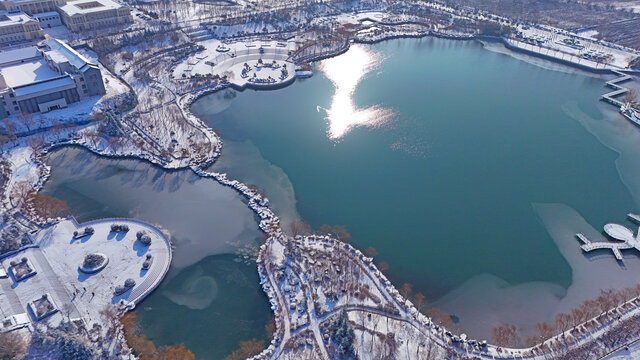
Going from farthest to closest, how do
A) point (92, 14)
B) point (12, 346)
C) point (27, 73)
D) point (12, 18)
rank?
point (92, 14) → point (12, 18) → point (27, 73) → point (12, 346)

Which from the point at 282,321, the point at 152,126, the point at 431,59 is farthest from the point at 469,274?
the point at 431,59

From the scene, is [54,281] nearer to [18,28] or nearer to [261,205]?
[261,205]

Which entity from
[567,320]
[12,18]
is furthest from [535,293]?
[12,18]

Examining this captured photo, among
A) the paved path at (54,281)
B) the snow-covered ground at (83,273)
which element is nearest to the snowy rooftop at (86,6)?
the snow-covered ground at (83,273)

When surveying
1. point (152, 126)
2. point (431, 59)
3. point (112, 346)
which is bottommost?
point (112, 346)

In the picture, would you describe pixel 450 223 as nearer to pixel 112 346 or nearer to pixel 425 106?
pixel 425 106

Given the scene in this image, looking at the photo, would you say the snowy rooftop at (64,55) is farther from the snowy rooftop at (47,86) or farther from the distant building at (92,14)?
the distant building at (92,14)
